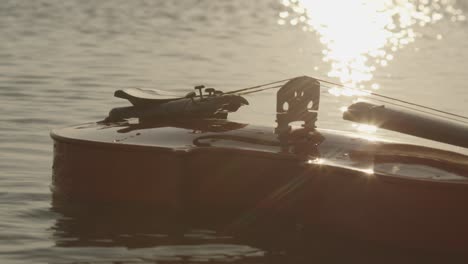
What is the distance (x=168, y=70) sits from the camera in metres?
25.0

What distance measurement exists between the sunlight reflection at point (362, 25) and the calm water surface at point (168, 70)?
0.10m

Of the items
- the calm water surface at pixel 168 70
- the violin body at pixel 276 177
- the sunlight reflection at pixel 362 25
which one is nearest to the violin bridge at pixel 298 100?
the violin body at pixel 276 177

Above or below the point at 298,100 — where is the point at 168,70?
above

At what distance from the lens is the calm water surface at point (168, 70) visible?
1055cm

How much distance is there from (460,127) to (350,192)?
3.77 ft

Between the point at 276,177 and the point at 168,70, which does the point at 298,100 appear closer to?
the point at 276,177

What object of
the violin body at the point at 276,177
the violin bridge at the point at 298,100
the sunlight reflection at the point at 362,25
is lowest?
the violin body at the point at 276,177

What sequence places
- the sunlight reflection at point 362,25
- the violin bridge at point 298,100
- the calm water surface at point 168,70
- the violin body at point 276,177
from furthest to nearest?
the sunlight reflection at point 362,25 → the violin bridge at point 298,100 → the calm water surface at point 168,70 → the violin body at point 276,177

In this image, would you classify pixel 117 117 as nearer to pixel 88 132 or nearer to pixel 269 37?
pixel 88 132

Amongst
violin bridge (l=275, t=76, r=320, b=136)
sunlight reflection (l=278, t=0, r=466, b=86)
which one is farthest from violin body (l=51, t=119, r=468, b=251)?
sunlight reflection (l=278, t=0, r=466, b=86)

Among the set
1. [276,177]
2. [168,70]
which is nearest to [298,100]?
[276,177]

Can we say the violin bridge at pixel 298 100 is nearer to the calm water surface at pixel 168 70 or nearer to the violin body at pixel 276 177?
the violin body at pixel 276 177

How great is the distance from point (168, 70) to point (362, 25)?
72.2 feet

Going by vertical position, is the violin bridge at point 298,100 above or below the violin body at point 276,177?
above
